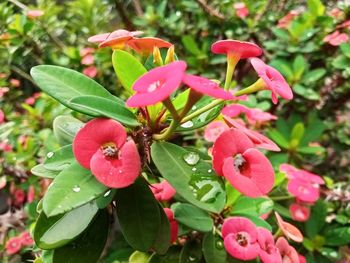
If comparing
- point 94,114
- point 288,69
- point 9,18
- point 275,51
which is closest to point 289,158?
point 288,69

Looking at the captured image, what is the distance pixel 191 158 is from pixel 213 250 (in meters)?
0.28

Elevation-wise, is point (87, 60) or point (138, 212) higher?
→ point (138, 212)

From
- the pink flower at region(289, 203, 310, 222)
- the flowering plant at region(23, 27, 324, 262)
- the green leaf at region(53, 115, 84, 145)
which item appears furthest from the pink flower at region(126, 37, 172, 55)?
the pink flower at region(289, 203, 310, 222)

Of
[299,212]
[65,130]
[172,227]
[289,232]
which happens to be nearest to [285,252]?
[289,232]

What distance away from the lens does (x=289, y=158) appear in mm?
1889

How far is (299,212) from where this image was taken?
150 centimetres

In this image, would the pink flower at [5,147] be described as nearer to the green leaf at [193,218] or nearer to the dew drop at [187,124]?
the green leaf at [193,218]

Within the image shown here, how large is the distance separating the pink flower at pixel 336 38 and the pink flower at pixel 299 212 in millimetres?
731

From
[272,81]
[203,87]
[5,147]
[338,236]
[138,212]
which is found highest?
[203,87]

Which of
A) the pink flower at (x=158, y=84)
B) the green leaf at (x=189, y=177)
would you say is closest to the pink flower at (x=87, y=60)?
the green leaf at (x=189, y=177)

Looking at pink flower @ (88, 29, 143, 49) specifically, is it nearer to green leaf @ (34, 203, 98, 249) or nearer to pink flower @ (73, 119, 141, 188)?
pink flower @ (73, 119, 141, 188)

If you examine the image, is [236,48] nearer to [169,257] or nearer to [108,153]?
[108,153]

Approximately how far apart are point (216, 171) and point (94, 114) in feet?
0.82

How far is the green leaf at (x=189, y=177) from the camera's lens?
0.76 metres
